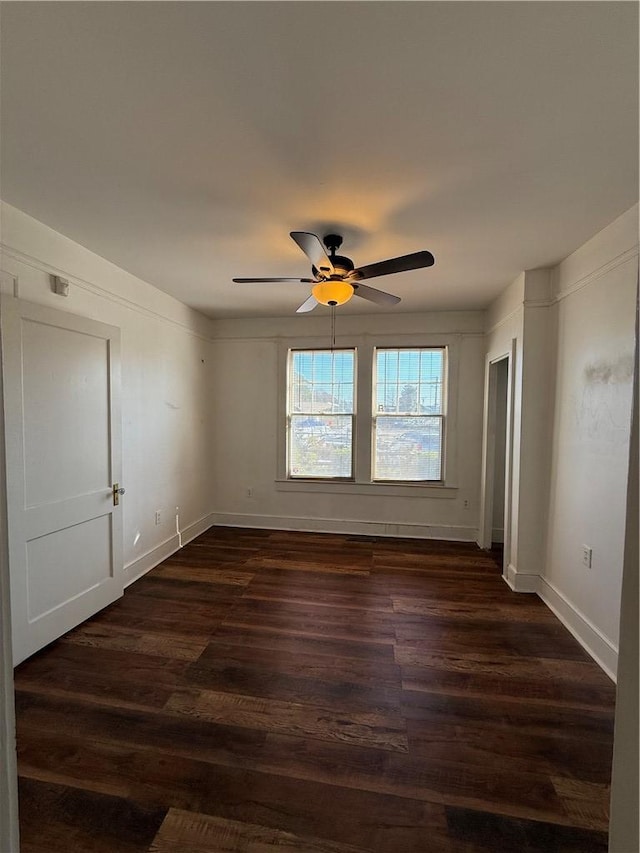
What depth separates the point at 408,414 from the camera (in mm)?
4508

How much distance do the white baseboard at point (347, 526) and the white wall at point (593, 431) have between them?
143cm

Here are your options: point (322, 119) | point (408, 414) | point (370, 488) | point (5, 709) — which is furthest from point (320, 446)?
point (5, 709)

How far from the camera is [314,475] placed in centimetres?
477

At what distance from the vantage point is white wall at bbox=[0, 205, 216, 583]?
2.37 metres

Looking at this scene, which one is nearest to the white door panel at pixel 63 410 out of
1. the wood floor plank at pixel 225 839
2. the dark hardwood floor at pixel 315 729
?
the dark hardwood floor at pixel 315 729

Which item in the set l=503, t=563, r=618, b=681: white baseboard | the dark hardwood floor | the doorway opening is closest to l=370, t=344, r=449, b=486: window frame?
the doorway opening

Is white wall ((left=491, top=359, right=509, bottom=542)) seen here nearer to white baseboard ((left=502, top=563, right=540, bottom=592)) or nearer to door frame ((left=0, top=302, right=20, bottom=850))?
white baseboard ((left=502, top=563, right=540, bottom=592))

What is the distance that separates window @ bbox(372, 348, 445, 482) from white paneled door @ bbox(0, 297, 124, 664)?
2.88m

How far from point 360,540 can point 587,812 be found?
120 inches

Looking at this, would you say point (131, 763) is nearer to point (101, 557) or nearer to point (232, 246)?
point (101, 557)

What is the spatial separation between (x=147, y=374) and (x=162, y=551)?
1.80m

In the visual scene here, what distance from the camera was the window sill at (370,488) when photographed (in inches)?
175

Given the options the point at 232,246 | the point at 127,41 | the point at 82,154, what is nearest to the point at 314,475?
the point at 232,246

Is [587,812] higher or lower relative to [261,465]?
lower
